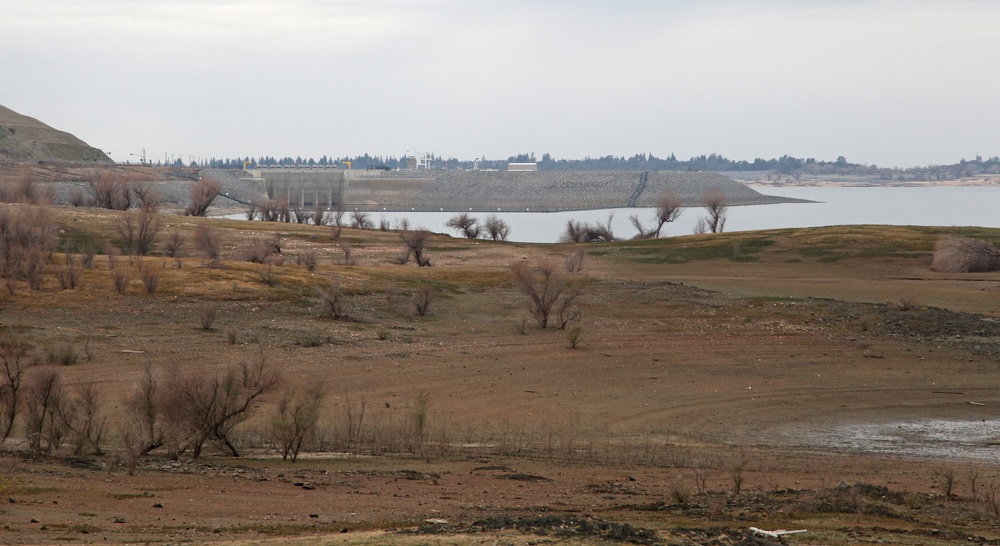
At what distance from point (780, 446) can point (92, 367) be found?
46.5 ft

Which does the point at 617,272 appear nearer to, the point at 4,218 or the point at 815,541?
the point at 4,218

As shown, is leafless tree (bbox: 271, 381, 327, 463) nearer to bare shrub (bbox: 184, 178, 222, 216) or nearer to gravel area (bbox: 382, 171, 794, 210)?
bare shrub (bbox: 184, 178, 222, 216)

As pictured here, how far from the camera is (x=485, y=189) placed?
137 meters

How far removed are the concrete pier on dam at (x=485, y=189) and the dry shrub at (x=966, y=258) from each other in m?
82.1

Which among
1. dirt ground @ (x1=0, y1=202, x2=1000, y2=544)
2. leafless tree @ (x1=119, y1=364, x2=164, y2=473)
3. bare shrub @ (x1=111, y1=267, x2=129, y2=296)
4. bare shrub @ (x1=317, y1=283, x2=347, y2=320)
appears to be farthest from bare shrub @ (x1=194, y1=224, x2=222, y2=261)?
leafless tree @ (x1=119, y1=364, x2=164, y2=473)

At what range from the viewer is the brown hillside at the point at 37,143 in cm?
12789

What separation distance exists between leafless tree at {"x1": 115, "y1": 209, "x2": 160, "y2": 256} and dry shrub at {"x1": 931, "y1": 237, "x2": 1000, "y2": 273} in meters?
34.9

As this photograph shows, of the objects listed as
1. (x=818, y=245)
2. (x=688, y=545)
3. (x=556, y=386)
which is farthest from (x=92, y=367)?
(x=818, y=245)

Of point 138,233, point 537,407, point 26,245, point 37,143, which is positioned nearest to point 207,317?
point 537,407

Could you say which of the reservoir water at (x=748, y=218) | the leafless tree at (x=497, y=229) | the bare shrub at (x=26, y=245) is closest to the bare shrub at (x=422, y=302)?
the bare shrub at (x=26, y=245)

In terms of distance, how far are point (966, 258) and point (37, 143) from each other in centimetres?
13002

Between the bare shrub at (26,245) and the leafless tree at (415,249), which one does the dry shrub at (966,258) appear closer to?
the leafless tree at (415,249)

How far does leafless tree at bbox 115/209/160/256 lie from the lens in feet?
148

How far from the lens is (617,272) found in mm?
46031
